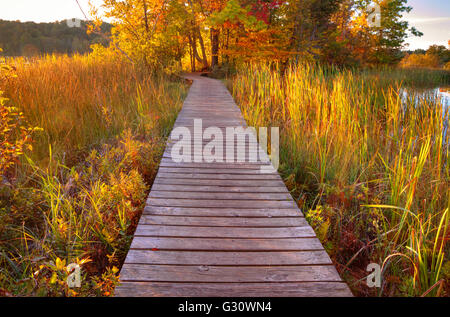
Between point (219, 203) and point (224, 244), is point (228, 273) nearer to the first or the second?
point (224, 244)

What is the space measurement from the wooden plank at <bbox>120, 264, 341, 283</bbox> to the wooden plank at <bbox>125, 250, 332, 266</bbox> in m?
0.04

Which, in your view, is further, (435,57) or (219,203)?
(435,57)

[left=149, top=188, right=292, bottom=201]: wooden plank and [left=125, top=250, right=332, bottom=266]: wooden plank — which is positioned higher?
[left=149, top=188, right=292, bottom=201]: wooden plank

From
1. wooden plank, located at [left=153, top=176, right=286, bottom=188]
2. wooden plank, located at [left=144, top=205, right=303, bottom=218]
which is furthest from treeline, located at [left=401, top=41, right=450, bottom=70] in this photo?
wooden plank, located at [left=144, top=205, right=303, bottom=218]

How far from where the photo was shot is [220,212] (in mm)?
2314

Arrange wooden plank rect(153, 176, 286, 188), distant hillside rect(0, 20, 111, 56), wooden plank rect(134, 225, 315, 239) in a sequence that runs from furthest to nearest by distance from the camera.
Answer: distant hillside rect(0, 20, 111, 56), wooden plank rect(153, 176, 286, 188), wooden plank rect(134, 225, 315, 239)

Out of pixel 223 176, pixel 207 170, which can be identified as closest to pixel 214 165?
pixel 207 170

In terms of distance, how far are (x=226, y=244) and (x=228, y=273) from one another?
0.28m

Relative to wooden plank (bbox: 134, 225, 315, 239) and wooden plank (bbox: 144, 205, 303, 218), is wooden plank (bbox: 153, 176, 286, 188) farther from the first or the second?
wooden plank (bbox: 134, 225, 315, 239)

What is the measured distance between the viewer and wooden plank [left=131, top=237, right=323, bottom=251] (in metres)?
1.86

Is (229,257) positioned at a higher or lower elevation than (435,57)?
lower

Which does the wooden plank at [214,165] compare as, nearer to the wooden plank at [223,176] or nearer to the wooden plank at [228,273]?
the wooden plank at [223,176]
